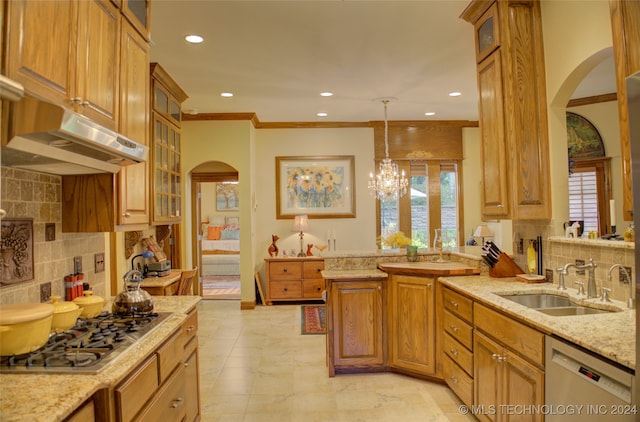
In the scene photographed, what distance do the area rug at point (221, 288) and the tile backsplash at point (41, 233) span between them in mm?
4530

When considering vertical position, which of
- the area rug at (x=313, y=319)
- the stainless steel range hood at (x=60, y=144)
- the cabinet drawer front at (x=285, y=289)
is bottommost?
A: the area rug at (x=313, y=319)

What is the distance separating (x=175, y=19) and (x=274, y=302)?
425cm

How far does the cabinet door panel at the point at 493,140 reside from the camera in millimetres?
2838

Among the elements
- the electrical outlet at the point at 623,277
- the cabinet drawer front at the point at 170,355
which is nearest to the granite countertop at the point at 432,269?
the electrical outlet at the point at 623,277

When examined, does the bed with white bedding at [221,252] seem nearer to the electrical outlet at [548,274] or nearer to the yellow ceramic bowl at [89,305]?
the yellow ceramic bowl at [89,305]

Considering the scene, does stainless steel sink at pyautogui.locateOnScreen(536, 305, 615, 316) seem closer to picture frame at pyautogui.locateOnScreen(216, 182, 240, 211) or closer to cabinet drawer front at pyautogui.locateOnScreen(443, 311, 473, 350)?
cabinet drawer front at pyautogui.locateOnScreen(443, 311, 473, 350)

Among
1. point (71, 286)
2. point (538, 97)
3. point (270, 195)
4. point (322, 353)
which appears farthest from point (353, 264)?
point (270, 195)

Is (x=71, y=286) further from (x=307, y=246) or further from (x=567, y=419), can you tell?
(x=307, y=246)

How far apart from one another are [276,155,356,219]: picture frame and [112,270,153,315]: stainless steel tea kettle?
14.4 feet

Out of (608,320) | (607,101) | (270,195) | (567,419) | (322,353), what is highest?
(607,101)

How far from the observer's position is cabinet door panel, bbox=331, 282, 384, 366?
3.34 metres

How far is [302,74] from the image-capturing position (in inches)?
167

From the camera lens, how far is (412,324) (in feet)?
10.5

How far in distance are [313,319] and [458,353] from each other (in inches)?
105
